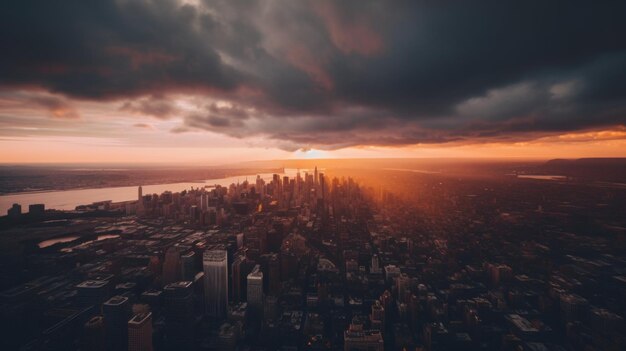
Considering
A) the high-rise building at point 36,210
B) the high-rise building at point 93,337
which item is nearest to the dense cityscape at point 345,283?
the high-rise building at point 93,337

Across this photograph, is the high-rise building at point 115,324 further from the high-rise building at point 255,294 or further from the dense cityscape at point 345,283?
the high-rise building at point 255,294

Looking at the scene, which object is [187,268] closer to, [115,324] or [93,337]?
[115,324]

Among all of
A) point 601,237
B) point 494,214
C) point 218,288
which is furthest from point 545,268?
point 218,288

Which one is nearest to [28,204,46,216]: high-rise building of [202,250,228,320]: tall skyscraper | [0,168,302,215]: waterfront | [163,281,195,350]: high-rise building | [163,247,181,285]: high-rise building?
[0,168,302,215]: waterfront

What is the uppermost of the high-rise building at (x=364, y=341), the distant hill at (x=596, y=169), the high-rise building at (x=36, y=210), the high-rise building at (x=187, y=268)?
the distant hill at (x=596, y=169)

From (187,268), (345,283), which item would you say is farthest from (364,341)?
(187,268)

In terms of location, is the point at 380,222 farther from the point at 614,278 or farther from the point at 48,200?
the point at 48,200
